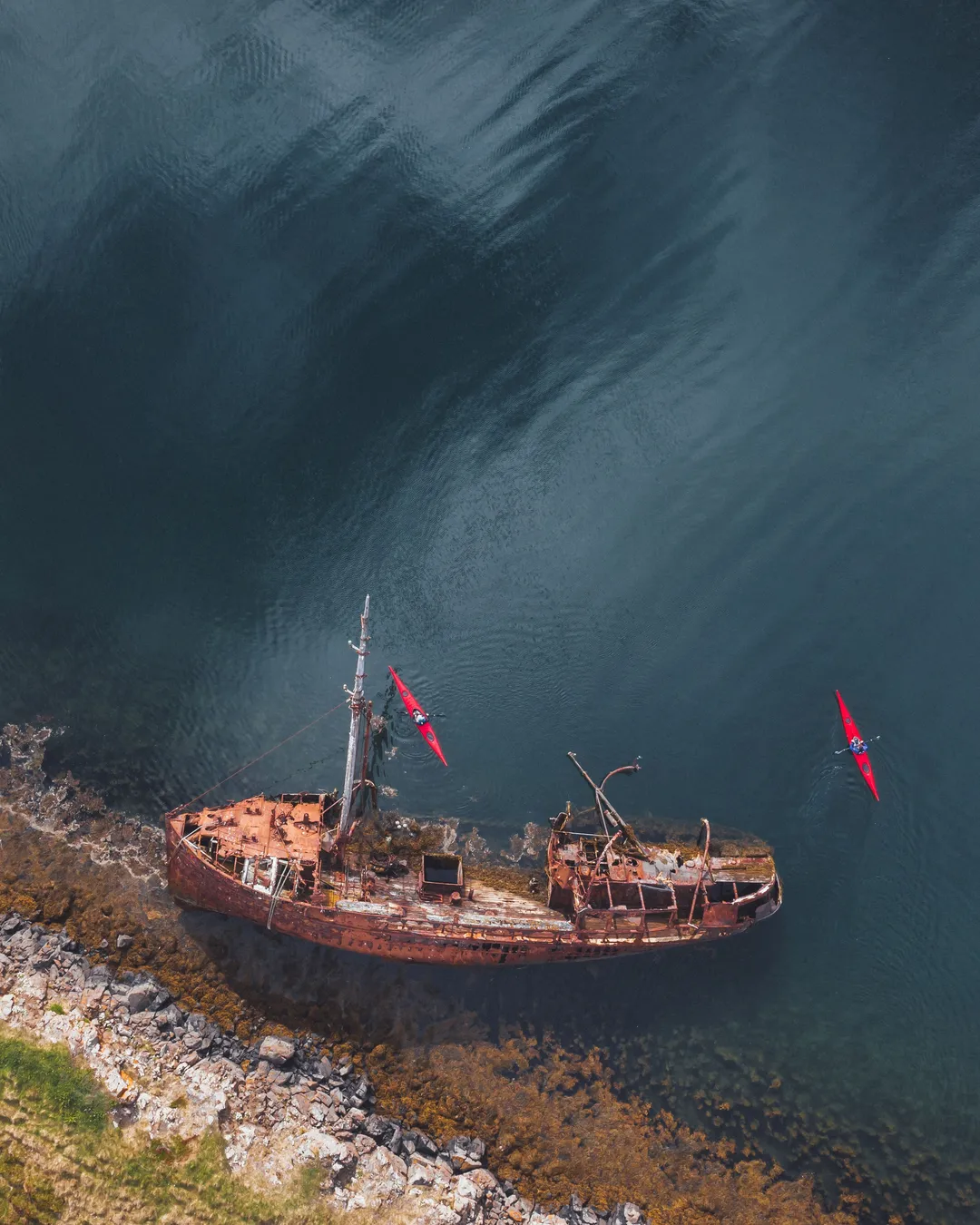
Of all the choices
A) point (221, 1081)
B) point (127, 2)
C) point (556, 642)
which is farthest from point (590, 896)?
point (127, 2)

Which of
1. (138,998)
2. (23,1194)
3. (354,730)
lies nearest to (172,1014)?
(138,998)

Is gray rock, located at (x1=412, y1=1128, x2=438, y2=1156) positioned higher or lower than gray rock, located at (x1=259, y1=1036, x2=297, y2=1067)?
lower

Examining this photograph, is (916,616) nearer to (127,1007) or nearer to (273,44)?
(127,1007)

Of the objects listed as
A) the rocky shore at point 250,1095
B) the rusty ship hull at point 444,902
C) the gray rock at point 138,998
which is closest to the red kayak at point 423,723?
the rusty ship hull at point 444,902

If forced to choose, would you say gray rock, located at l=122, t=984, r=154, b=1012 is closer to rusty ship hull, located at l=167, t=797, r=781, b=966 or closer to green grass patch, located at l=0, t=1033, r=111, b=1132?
green grass patch, located at l=0, t=1033, r=111, b=1132

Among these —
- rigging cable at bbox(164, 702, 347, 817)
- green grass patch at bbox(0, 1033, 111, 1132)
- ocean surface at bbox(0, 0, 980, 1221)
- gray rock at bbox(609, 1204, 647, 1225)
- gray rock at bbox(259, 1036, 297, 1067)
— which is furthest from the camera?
rigging cable at bbox(164, 702, 347, 817)

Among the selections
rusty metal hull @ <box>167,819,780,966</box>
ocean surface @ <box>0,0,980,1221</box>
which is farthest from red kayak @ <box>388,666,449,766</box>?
rusty metal hull @ <box>167,819,780,966</box>

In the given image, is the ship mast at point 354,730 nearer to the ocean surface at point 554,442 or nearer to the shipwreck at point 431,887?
the shipwreck at point 431,887
